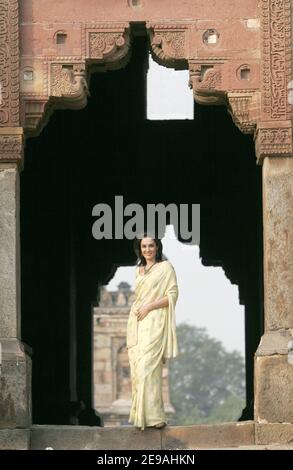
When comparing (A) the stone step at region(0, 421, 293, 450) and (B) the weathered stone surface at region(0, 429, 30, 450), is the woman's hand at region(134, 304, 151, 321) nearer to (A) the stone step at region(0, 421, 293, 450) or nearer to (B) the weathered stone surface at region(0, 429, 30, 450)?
(A) the stone step at region(0, 421, 293, 450)

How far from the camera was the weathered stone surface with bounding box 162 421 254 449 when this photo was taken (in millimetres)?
17156

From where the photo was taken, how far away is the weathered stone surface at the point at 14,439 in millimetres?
17000

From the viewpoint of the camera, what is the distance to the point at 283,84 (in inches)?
697

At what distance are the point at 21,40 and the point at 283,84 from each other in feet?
7.79

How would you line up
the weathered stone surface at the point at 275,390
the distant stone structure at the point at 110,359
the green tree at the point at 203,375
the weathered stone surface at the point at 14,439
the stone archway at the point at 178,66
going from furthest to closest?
the green tree at the point at 203,375
the distant stone structure at the point at 110,359
the stone archway at the point at 178,66
the weathered stone surface at the point at 275,390
the weathered stone surface at the point at 14,439

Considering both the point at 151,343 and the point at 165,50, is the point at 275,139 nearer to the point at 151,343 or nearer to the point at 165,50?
the point at 165,50

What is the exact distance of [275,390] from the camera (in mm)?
17172

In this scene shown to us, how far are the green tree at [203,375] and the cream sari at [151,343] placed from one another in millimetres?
66801

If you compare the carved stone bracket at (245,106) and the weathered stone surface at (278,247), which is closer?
the weathered stone surface at (278,247)

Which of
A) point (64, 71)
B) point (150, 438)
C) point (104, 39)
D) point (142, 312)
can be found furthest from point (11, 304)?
point (104, 39)

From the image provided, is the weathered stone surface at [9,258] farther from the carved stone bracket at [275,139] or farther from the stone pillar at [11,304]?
the carved stone bracket at [275,139]

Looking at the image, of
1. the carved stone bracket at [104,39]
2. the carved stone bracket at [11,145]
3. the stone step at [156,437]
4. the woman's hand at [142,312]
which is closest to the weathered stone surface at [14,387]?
the stone step at [156,437]

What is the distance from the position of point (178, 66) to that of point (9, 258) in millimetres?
2343
